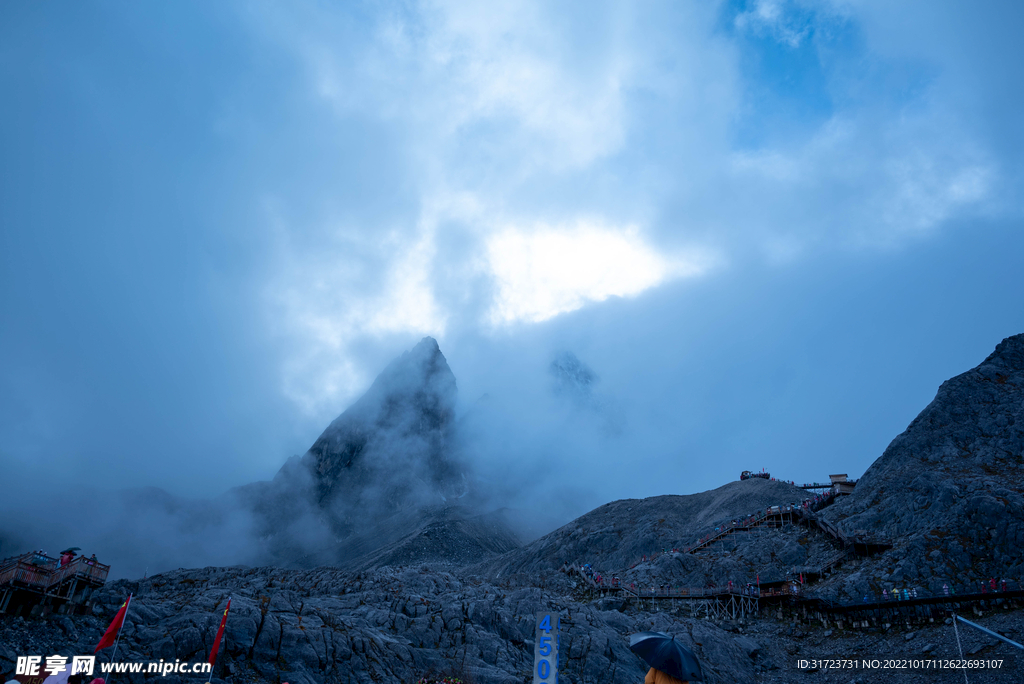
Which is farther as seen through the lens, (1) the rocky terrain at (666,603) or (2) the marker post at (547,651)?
(1) the rocky terrain at (666,603)

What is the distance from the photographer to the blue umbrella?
11.4 meters

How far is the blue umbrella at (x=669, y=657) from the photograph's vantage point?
11.4m

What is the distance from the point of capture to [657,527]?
79625mm

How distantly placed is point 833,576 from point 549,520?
10880cm

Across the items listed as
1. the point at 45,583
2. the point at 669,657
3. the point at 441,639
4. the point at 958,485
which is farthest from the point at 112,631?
the point at 958,485

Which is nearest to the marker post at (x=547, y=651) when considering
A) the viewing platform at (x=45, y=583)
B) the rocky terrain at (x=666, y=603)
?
the rocky terrain at (x=666, y=603)

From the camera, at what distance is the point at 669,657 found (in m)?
11.7

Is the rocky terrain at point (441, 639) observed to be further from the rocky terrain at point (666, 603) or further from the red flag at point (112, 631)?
the red flag at point (112, 631)

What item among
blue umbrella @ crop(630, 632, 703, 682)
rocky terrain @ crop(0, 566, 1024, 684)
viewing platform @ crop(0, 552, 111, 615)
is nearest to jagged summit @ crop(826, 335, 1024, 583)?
rocky terrain @ crop(0, 566, 1024, 684)

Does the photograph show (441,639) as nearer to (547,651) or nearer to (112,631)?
(112,631)

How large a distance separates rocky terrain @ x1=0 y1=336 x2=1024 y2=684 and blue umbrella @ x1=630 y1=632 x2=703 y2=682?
1807 cm

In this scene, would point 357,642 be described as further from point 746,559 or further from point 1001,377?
point 1001,377

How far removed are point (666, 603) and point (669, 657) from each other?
46.5m

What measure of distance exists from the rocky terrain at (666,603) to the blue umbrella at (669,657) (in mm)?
18069
